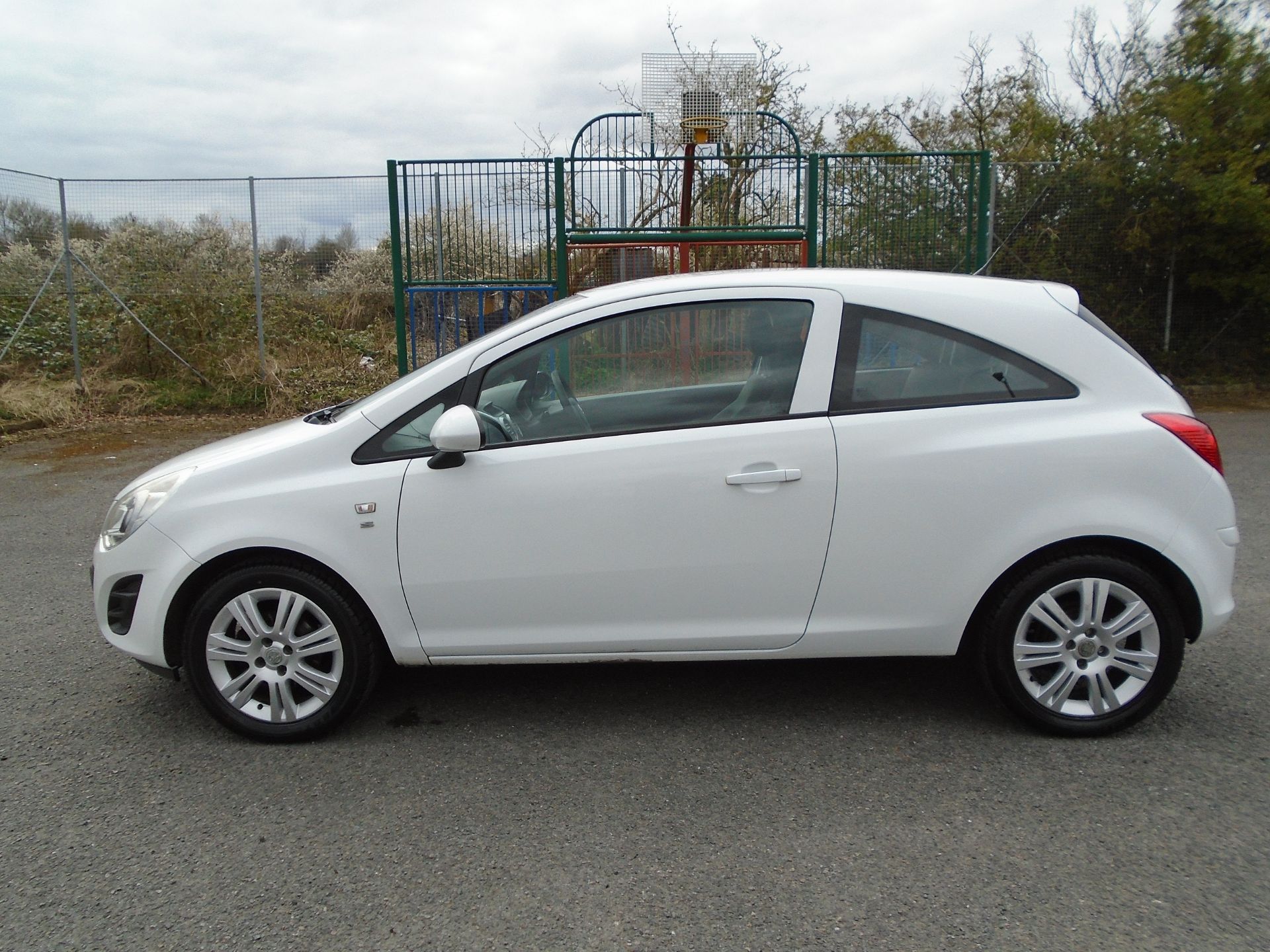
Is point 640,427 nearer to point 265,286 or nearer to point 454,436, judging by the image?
point 454,436

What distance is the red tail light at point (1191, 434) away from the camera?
354cm

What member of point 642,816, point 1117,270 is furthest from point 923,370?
point 1117,270

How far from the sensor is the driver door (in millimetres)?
3549

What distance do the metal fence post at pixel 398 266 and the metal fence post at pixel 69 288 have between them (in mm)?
4168

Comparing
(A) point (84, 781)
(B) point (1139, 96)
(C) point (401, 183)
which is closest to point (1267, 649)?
(A) point (84, 781)

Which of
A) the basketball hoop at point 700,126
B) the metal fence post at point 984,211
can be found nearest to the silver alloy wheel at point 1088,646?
the metal fence post at point 984,211

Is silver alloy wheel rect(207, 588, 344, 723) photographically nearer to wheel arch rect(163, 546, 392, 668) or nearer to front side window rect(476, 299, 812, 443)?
wheel arch rect(163, 546, 392, 668)

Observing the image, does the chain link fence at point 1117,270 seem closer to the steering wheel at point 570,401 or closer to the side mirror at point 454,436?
the steering wheel at point 570,401

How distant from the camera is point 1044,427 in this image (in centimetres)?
355

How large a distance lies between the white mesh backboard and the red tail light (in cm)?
772

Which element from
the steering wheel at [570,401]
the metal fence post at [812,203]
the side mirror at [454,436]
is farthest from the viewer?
the metal fence post at [812,203]

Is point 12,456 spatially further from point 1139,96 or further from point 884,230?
point 1139,96

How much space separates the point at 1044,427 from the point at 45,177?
12077 mm

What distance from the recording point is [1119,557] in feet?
11.7
